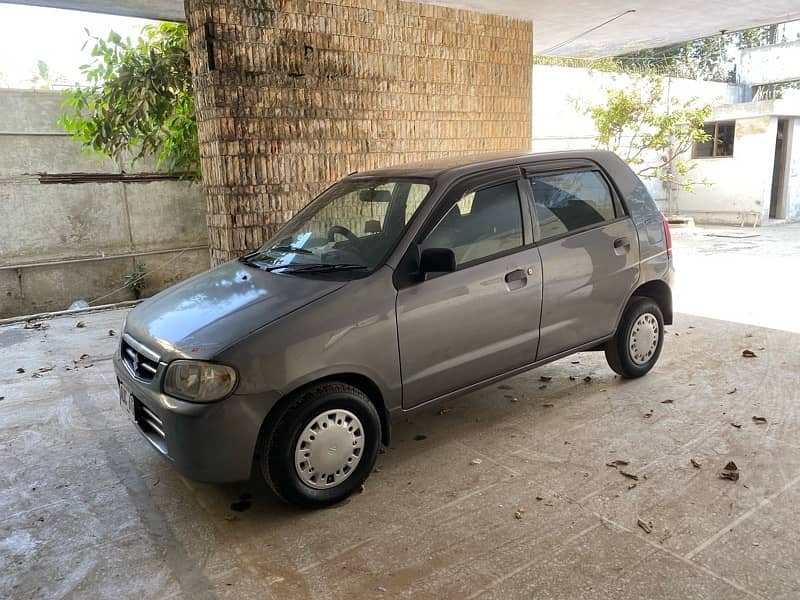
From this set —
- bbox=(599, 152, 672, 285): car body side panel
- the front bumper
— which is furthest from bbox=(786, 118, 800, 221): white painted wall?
the front bumper

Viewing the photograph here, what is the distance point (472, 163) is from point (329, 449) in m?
1.95

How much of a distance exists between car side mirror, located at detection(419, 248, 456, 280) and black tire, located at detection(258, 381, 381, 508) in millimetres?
746

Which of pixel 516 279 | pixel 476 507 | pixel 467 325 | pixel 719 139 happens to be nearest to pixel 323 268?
pixel 467 325

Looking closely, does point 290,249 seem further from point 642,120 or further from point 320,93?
point 642,120

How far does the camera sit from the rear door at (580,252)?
383 centimetres

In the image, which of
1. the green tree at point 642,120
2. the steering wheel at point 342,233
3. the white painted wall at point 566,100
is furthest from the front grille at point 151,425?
the green tree at point 642,120

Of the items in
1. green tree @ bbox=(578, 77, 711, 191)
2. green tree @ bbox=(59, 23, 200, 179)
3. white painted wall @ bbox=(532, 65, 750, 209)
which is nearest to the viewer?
green tree @ bbox=(59, 23, 200, 179)

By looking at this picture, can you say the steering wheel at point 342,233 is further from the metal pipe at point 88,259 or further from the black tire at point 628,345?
the metal pipe at point 88,259

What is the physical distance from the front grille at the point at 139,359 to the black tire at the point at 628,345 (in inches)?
123

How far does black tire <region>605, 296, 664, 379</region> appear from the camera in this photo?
441 cm

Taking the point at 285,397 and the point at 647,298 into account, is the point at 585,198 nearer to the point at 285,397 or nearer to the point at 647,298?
the point at 647,298

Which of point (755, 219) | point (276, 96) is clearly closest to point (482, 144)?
point (276, 96)

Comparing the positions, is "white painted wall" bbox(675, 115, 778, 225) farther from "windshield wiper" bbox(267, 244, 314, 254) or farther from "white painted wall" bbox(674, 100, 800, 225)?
"windshield wiper" bbox(267, 244, 314, 254)

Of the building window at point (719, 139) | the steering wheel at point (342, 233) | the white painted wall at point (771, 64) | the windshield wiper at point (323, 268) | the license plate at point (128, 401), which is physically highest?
the white painted wall at point (771, 64)
